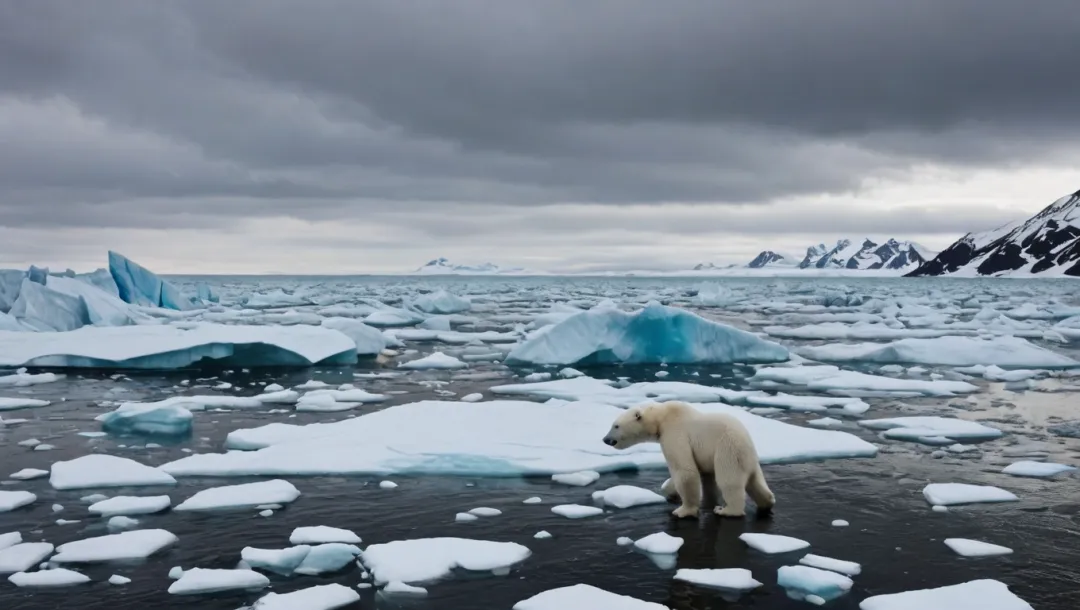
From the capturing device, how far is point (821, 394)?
12992 mm

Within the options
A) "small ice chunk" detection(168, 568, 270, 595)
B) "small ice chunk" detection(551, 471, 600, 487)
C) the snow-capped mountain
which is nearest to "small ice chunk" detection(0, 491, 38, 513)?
"small ice chunk" detection(168, 568, 270, 595)

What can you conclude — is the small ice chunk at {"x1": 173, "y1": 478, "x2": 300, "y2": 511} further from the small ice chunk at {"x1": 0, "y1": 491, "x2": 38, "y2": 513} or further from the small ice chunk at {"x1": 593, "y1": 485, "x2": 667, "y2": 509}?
the small ice chunk at {"x1": 593, "y1": 485, "x2": 667, "y2": 509}

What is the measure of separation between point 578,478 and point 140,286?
2954cm

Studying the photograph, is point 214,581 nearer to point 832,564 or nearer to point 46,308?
point 832,564

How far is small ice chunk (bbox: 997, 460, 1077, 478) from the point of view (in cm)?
748

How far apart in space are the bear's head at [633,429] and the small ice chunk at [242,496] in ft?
8.90

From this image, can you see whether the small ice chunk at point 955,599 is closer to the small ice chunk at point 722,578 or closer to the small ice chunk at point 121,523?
the small ice chunk at point 722,578

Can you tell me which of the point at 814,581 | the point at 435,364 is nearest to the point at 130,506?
the point at 814,581

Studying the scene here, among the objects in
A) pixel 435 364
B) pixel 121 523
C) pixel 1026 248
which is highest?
pixel 1026 248

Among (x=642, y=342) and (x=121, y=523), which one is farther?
(x=642, y=342)

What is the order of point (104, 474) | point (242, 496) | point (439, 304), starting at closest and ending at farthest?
point (242, 496) → point (104, 474) → point (439, 304)

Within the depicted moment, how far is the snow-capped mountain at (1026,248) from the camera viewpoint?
111 metres

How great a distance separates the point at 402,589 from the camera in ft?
15.6

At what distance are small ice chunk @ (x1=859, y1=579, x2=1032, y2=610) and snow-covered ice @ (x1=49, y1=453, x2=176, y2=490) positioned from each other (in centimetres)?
580
